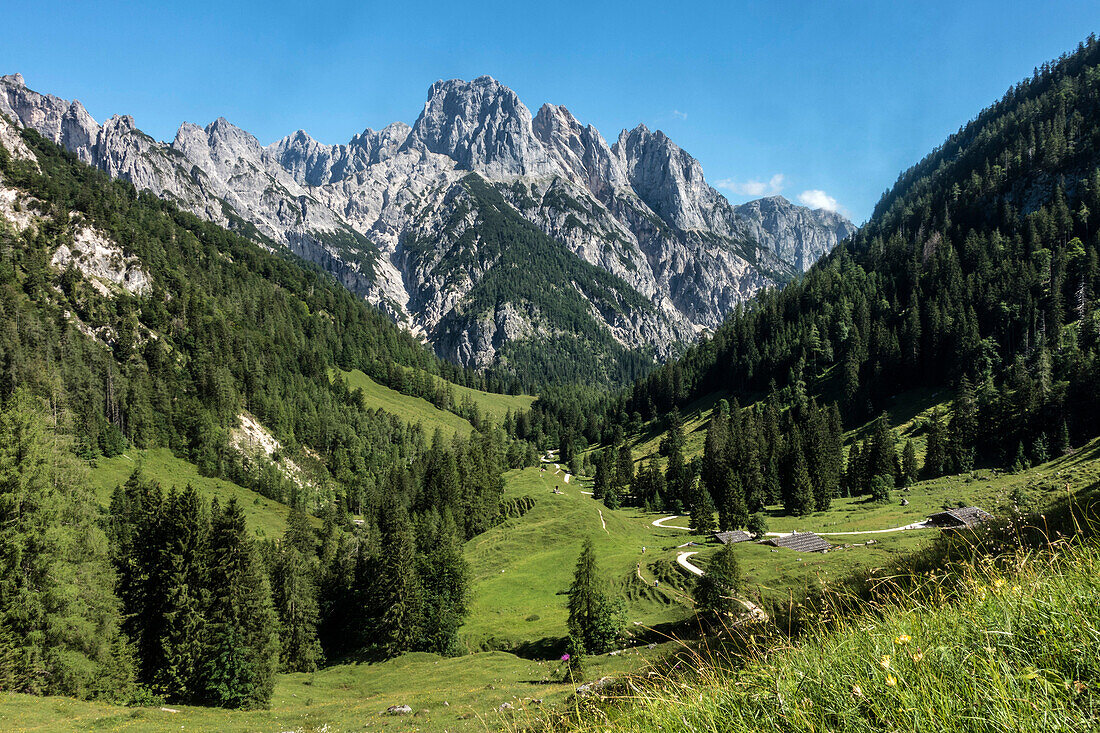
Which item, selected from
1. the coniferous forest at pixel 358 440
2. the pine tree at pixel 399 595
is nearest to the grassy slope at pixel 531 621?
the pine tree at pixel 399 595

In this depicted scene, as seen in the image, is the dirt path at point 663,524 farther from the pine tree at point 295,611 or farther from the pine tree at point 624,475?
the pine tree at point 295,611

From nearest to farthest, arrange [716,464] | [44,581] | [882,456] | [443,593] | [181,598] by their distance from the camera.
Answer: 1. [44,581]
2. [181,598]
3. [443,593]
4. [882,456]
5. [716,464]

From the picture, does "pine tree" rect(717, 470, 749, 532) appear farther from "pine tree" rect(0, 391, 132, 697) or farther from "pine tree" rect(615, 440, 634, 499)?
"pine tree" rect(0, 391, 132, 697)

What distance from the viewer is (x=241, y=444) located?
140 meters

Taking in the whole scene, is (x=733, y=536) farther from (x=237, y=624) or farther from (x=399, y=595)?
(x=237, y=624)

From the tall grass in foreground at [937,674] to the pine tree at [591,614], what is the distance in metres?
51.5

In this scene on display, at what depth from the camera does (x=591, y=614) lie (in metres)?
52.9

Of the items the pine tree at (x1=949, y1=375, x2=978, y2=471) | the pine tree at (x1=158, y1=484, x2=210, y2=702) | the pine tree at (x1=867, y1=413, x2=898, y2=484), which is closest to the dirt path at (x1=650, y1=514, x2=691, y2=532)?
the pine tree at (x1=867, y1=413, x2=898, y2=484)

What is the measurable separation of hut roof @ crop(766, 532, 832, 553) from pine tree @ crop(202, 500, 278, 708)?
57239 millimetres

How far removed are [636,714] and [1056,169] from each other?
836 ft

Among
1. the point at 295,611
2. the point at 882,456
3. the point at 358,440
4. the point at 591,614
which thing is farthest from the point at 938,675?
the point at 358,440

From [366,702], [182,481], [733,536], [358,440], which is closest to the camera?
[366,702]

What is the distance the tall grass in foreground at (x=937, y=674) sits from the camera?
2.96 m

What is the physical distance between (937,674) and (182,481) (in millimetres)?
141514
